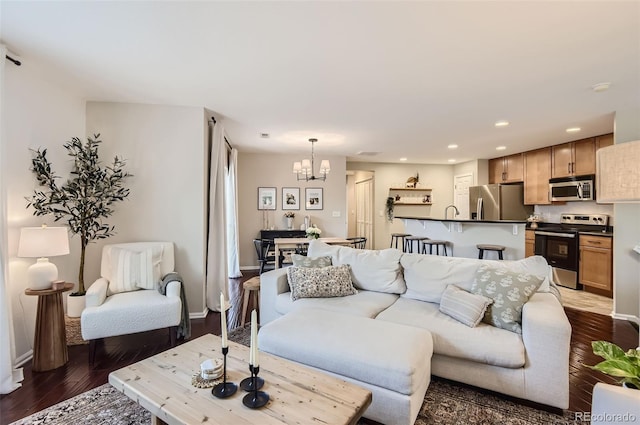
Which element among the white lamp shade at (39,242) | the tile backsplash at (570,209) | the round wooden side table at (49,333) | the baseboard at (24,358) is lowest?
the baseboard at (24,358)

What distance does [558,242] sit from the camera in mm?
5121

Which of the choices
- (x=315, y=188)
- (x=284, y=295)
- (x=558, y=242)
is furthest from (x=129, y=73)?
(x=558, y=242)

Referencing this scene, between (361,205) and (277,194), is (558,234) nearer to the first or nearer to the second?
(361,205)

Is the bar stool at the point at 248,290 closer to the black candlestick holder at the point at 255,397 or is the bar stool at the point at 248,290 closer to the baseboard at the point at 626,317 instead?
the black candlestick holder at the point at 255,397

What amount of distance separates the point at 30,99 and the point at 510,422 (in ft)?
14.5

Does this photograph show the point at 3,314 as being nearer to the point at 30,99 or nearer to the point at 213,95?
the point at 30,99

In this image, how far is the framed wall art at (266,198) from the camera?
6.57m

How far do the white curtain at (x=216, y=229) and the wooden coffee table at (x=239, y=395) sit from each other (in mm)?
2152

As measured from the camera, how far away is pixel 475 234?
181 inches

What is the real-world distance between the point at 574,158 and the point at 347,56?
505 cm

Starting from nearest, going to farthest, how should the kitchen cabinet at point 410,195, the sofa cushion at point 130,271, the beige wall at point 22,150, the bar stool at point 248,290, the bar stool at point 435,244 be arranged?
1. the beige wall at point 22,150
2. the sofa cushion at point 130,271
3. the bar stool at point 248,290
4. the bar stool at point 435,244
5. the kitchen cabinet at point 410,195

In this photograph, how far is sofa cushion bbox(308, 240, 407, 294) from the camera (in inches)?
115

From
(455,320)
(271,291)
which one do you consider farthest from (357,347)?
(271,291)

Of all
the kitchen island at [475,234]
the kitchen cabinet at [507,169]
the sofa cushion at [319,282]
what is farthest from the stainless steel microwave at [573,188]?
the sofa cushion at [319,282]
